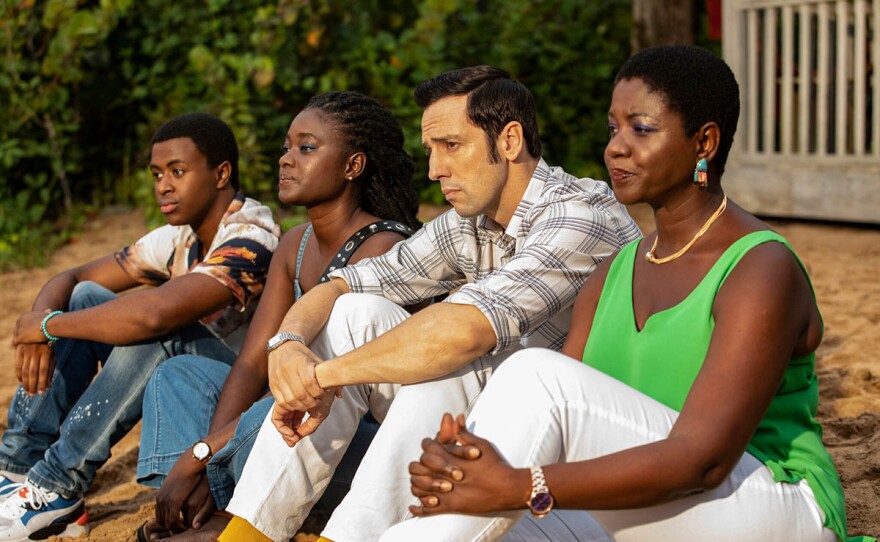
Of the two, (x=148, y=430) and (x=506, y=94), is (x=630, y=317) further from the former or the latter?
(x=148, y=430)

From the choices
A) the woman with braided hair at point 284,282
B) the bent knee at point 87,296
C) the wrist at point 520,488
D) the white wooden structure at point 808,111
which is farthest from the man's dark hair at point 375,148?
the white wooden structure at point 808,111

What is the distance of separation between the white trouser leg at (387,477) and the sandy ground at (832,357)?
730mm

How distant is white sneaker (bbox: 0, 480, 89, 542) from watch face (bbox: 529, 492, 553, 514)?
6.59ft

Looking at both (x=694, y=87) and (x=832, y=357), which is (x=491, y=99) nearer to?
(x=694, y=87)

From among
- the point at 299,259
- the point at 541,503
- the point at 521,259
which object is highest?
the point at 521,259

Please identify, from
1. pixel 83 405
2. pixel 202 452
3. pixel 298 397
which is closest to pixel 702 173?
pixel 298 397

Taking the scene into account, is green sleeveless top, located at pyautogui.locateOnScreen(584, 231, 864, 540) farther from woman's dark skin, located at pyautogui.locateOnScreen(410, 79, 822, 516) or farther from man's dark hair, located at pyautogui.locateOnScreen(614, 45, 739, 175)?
man's dark hair, located at pyautogui.locateOnScreen(614, 45, 739, 175)

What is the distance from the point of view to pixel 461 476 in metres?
2.21

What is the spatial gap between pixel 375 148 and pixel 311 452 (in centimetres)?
123

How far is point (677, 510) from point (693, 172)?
0.73 meters

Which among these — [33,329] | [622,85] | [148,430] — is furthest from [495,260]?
[33,329]

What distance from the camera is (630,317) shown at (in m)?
2.53

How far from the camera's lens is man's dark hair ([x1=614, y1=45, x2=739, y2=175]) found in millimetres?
2400

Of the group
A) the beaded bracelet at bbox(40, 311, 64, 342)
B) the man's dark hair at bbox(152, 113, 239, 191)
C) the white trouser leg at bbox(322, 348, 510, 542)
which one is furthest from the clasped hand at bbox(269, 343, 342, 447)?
the man's dark hair at bbox(152, 113, 239, 191)
